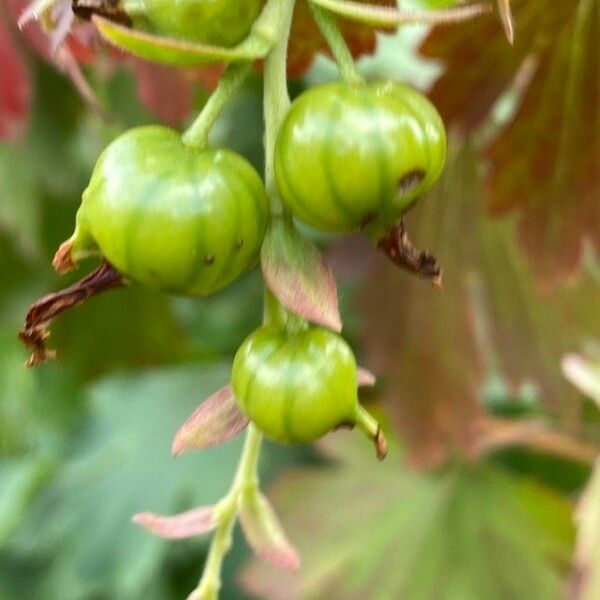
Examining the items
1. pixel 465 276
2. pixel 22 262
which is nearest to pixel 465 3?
pixel 465 276

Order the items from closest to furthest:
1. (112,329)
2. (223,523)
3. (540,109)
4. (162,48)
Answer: (162,48) < (223,523) < (540,109) < (112,329)

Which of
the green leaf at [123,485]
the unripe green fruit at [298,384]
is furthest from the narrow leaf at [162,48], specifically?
the green leaf at [123,485]

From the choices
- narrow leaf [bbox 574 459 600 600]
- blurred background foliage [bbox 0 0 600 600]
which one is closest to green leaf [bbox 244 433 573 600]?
blurred background foliage [bbox 0 0 600 600]

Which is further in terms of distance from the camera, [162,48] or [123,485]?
[123,485]

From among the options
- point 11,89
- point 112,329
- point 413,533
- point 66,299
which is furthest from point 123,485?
point 66,299

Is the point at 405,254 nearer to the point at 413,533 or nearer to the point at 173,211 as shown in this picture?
the point at 173,211

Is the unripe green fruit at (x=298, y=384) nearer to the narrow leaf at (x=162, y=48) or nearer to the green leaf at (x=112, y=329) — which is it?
the narrow leaf at (x=162, y=48)

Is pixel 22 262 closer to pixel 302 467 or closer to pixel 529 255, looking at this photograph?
pixel 302 467

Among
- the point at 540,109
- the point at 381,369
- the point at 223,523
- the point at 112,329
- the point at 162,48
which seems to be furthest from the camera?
the point at 112,329
